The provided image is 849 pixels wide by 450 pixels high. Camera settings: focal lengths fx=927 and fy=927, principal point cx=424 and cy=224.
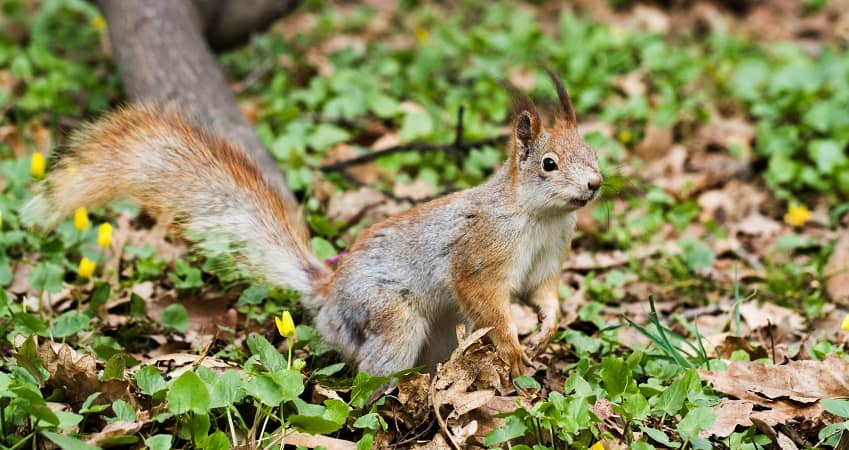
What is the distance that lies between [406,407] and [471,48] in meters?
3.93

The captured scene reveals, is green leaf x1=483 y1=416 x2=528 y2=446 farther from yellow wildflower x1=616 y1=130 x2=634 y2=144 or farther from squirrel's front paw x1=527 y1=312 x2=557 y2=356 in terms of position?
yellow wildflower x1=616 y1=130 x2=634 y2=144

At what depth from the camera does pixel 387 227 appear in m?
3.39

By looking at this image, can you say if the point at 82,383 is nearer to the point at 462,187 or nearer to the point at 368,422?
the point at 368,422

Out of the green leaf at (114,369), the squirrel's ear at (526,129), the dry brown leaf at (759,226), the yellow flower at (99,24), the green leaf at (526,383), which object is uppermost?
the yellow flower at (99,24)

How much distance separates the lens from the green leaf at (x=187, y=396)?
2.53 metres

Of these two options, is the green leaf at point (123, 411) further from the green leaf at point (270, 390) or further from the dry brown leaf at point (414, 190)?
the dry brown leaf at point (414, 190)

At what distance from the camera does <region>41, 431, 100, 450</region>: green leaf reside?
237 cm

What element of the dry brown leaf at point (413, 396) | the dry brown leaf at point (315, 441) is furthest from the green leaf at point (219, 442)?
the dry brown leaf at point (413, 396)

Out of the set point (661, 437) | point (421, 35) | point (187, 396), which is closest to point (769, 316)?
point (661, 437)

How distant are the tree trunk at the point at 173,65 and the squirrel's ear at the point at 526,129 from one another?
1406mm

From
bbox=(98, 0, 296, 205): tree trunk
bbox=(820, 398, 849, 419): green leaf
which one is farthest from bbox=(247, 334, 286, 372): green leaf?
bbox=(820, 398, 849, 419): green leaf

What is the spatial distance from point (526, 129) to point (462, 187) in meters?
1.54

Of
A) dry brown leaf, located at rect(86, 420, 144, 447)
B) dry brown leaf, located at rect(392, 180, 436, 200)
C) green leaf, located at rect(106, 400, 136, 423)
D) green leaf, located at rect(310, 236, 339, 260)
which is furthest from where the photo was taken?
dry brown leaf, located at rect(392, 180, 436, 200)

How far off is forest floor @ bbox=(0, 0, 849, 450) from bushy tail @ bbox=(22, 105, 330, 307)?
0.23m
